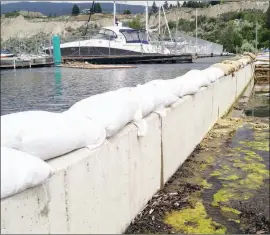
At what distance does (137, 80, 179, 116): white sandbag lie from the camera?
4336 millimetres

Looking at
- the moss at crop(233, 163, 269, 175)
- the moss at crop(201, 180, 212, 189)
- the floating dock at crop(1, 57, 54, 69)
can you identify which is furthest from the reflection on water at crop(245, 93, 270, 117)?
the floating dock at crop(1, 57, 54, 69)

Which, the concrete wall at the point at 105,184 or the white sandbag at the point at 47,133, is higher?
the white sandbag at the point at 47,133

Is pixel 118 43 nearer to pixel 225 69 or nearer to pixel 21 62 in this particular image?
pixel 225 69

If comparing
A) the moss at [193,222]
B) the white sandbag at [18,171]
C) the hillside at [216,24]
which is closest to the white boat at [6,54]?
the moss at [193,222]

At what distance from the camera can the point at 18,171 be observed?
6.82ft

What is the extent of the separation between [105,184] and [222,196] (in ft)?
6.43

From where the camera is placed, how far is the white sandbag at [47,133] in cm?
230

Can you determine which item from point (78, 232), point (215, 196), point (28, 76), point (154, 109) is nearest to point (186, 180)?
point (215, 196)

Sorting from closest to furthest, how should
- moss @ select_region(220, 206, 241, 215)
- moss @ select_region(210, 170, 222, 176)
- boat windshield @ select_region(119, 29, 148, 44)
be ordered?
moss @ select_region(220, 206, 241, 215) < moss @ select_region(210, 170, 222, 176) < boat windshield @ select_region(119, 29, 148, 44)

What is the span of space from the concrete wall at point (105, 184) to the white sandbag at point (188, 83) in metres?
0.18

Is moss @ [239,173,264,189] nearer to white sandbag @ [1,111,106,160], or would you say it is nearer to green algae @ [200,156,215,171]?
green algae @ [200,156,215,171]

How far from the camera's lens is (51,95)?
4.79 metres

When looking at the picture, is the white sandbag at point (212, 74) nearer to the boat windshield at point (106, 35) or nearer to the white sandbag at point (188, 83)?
the white sandbag at point (188, 83)

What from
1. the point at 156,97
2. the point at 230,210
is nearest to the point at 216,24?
the point at 156,97
